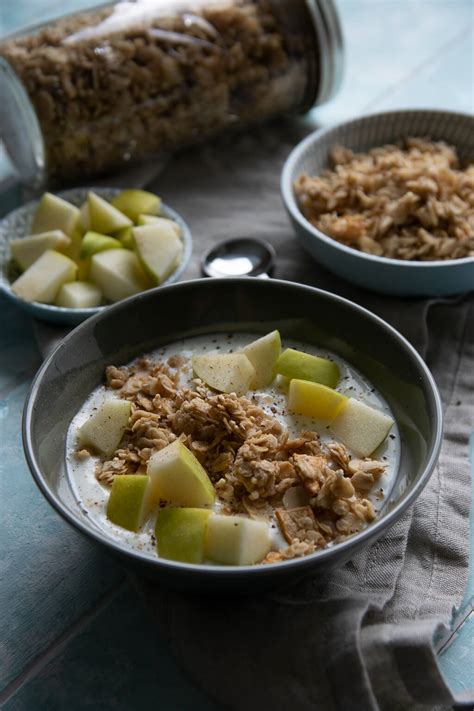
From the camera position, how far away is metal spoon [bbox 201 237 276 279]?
1.44 m

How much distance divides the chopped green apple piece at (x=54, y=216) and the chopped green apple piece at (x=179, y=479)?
0.64 meters

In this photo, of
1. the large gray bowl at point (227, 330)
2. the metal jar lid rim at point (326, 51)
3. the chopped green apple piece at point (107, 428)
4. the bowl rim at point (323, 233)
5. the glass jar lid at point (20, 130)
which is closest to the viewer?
the large gray bowl at point (227, 330)

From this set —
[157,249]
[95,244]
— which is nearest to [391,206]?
[157,249]

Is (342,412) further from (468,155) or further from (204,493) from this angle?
(468,155)

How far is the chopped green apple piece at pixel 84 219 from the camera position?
1459 mm

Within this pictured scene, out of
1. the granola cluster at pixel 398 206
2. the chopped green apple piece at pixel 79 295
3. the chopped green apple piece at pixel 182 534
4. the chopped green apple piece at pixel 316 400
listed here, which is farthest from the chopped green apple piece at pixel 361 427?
the chopped green apple piece at pixel 79 295

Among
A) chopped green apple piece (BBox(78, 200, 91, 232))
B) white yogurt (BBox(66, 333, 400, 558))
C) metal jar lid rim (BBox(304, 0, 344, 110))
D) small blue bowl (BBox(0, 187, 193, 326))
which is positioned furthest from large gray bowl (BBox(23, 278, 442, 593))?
metal jar lid rim (BBox(304, 0, 344, 110))

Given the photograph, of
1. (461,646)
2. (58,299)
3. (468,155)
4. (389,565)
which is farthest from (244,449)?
(468,155)

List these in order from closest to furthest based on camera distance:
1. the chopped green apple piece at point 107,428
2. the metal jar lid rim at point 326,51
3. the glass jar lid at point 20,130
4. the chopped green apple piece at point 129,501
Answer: the chopped green apple piece at point 129,501 → the chopped green apple piece at point 107,428 → the glass jar lid at point 20,130 → the metal jar lid rim at point 326,51

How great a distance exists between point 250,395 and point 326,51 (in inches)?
36.2

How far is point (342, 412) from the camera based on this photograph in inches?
41.8

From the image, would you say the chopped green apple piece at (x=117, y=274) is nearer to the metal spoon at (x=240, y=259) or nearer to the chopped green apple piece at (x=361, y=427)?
the metal spoon at (x=240, y=259)

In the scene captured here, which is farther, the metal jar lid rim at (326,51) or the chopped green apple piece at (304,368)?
the metal jar lid rim at (326,51)

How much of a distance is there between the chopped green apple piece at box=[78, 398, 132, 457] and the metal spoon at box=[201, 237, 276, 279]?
44 cm
